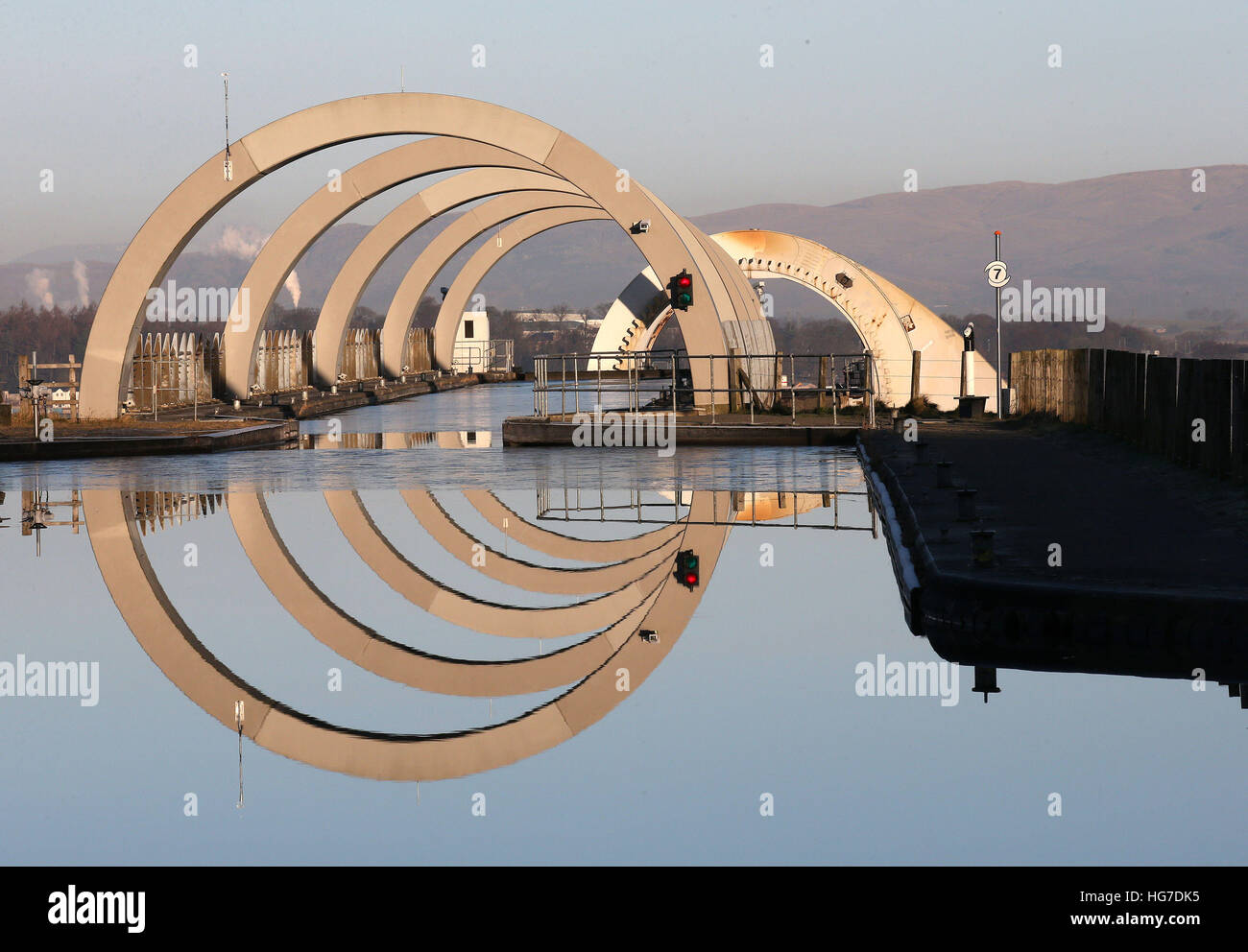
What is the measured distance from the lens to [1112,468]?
1875cm

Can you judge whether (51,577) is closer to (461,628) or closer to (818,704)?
(461,628)

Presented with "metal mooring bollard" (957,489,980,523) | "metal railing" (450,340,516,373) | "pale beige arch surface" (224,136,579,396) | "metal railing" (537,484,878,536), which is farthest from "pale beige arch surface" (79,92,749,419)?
"metal railing" (450,340,516,373)

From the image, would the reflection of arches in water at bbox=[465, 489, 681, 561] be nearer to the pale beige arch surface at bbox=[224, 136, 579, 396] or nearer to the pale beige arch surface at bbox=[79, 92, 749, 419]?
the pale beige arch surface at bbox=[79, 92, 749, 419]

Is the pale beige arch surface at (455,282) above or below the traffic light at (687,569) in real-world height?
above

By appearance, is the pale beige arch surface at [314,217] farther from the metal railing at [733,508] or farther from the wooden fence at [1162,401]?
the metal railing at [733,508]

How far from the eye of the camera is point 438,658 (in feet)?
28.9

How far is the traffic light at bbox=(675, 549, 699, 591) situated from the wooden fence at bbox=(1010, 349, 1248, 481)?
20.2ft

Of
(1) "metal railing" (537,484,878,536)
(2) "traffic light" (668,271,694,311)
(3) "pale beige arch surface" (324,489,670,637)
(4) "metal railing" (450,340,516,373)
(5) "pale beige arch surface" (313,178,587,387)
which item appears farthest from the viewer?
(4) "metal railing" (450,340,516,373)

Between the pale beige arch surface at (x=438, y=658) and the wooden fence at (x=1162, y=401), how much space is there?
8010mm

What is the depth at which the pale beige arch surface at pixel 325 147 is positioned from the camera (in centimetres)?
2897

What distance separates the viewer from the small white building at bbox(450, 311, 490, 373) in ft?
201

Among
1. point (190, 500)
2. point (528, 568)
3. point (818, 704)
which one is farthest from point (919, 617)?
point (190, 500)

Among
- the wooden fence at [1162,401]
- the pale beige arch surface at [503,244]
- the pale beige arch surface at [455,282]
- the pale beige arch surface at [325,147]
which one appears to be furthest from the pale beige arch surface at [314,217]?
the wooden fence at [1162,401]
